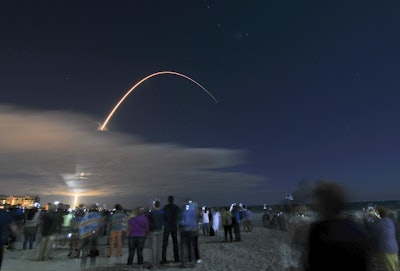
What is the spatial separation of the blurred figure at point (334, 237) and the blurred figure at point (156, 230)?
8.91m

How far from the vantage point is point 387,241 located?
267 inches

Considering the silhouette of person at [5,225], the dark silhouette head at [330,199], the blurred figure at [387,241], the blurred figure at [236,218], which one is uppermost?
the blurred figure at [236,218]

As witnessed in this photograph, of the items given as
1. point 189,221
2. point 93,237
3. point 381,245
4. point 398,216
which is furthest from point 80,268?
point 398,216

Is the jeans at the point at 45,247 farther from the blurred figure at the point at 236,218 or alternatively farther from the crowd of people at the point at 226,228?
the blurred figure at the point at 236,218

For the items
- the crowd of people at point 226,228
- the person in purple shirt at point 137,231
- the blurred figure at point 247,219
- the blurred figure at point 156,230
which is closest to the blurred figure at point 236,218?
the crowd of people at point 226,228

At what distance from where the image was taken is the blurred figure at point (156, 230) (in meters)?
11.0

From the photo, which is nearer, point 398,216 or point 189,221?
point 189,221

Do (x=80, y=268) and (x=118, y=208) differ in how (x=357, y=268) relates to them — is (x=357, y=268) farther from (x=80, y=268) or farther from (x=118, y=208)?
(x=118, y=208)

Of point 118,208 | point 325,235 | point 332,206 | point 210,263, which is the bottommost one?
point 210,263

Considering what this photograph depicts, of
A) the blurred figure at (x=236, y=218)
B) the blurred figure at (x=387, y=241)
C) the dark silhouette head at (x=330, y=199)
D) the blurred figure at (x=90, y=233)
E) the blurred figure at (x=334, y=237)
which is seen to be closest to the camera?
the blurred figure at (x=334, y=237)

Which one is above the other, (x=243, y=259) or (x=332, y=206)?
(x=332, y=206)

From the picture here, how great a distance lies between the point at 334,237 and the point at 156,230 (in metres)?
9.35

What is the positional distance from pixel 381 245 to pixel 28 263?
10.9 meters

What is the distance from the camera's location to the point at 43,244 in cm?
1245
